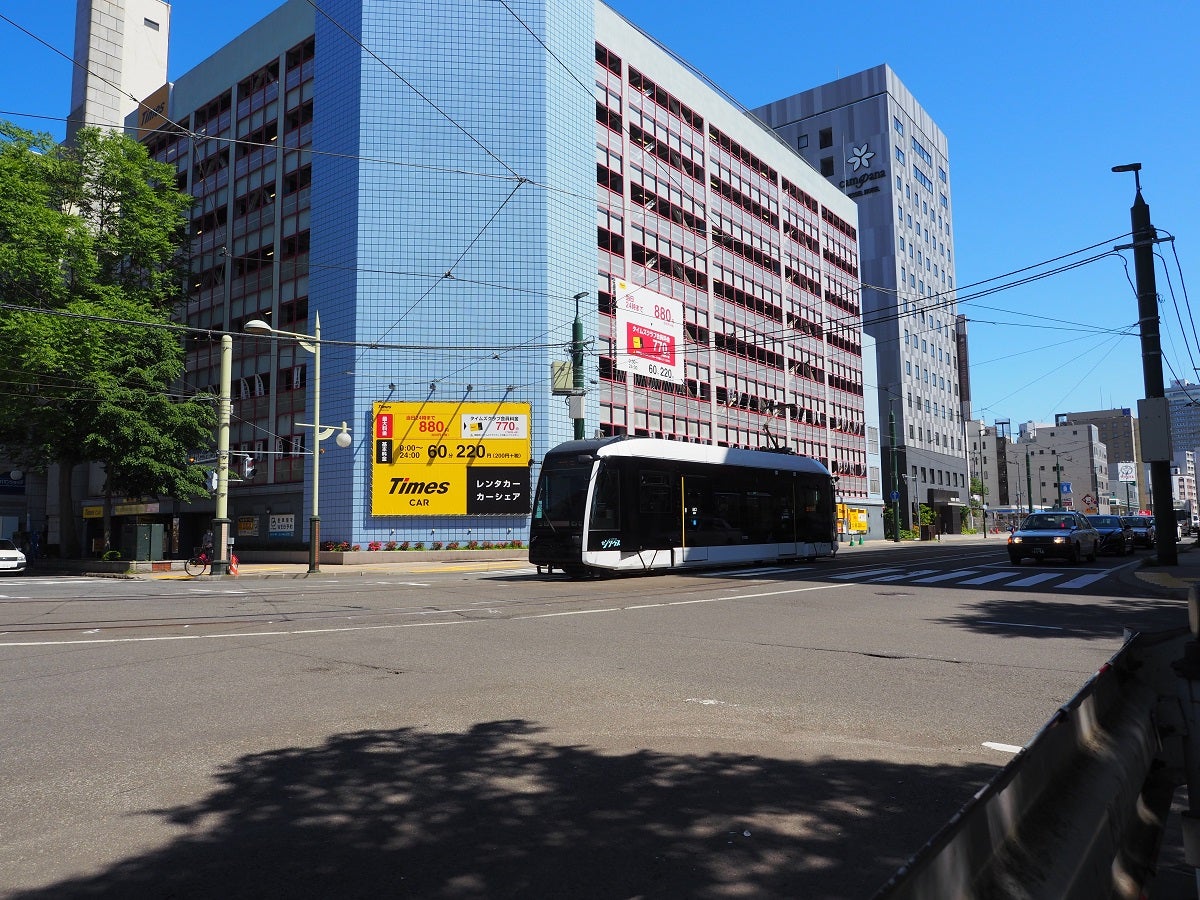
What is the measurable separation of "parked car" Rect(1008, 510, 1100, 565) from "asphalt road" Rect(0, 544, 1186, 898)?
1362 centimetres

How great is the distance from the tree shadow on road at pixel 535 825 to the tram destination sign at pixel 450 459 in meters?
29.5

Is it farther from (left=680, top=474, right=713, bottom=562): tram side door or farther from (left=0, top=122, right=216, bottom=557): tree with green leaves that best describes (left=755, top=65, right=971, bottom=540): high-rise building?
(left=0, top=122, right=216, bottom=557): tree with green leaves

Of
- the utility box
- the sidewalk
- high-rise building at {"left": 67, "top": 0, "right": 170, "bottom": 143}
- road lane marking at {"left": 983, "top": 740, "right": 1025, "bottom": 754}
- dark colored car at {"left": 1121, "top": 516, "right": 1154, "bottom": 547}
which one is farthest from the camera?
high-rise building at {"left": 67, "top": 0, "right": 170, "bottom": 143}

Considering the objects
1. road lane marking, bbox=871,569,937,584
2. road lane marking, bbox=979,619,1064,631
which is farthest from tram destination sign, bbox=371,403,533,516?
road lane marking, bbox=979,619,1064,631

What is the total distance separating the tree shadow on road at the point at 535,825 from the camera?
3139 mm

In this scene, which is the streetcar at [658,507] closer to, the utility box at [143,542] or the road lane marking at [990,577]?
the road lane marking at [990,577]

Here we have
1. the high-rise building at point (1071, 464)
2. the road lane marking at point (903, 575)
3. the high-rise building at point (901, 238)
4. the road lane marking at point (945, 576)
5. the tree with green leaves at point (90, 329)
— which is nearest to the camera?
the road lane marking at point (945, 576)

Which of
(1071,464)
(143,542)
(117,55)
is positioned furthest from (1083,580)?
(1071,464)

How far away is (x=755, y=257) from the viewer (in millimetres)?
52719

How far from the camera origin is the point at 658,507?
21047 mm

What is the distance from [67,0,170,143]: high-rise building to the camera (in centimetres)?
5072

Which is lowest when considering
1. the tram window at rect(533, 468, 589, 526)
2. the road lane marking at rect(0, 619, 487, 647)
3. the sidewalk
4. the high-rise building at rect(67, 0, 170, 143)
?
the sidewalk

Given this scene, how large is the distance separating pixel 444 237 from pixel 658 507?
18.9 metres

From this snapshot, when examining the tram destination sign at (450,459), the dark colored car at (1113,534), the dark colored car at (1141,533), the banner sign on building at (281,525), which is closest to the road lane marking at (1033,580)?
the dark colored car at (1113,534)
